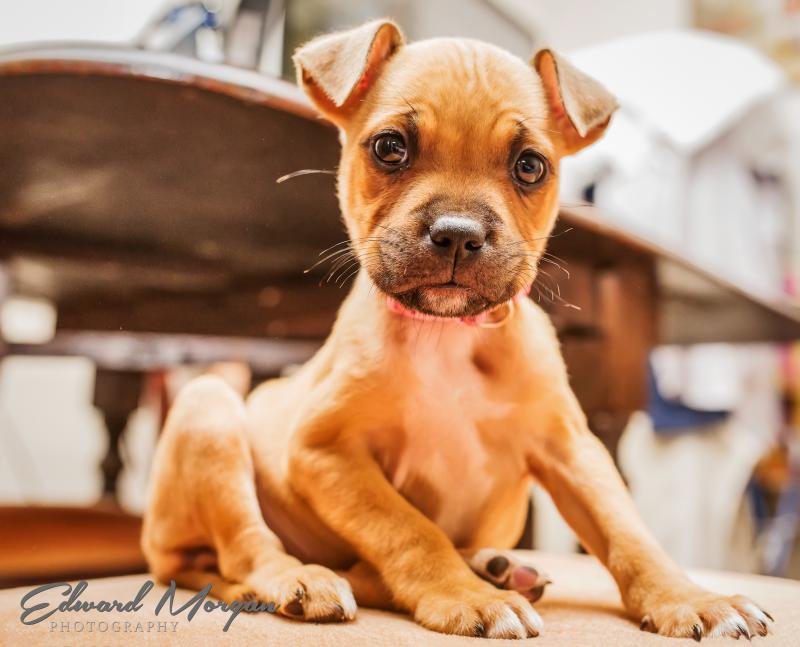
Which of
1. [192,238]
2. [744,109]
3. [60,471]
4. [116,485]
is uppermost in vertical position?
[744,109]

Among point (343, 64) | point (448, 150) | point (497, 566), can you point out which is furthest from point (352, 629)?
point (343, 64)

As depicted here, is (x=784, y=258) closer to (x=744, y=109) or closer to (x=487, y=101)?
(x=744, y=109)

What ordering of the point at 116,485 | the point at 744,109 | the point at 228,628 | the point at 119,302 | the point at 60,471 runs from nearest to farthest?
1. the point at 228,628
2. the point at 119,302
3. the point at 60,471
4. the point at 116,485
5. the point at 744,109

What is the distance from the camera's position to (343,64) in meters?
0.93

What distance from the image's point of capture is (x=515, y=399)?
3.37ft

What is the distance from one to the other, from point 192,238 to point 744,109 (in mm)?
1320

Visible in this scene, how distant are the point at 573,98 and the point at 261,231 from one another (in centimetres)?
47

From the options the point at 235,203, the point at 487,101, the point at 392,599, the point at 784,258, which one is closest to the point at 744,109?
the point at 784,258

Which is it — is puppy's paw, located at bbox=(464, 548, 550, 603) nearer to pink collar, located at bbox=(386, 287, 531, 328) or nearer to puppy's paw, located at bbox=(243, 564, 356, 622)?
puppy's paw, located at bbox=(243, 564, 356, 622)

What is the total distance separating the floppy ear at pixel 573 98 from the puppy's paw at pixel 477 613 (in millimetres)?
568

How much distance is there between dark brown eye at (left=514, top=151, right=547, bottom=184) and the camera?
0.93 m

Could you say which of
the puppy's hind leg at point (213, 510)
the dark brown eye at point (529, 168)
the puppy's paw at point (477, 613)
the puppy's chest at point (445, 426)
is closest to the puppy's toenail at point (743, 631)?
the puppy's paw at point (477, 613)

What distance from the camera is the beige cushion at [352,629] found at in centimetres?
80

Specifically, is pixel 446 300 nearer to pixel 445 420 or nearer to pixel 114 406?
pixel 445 420
